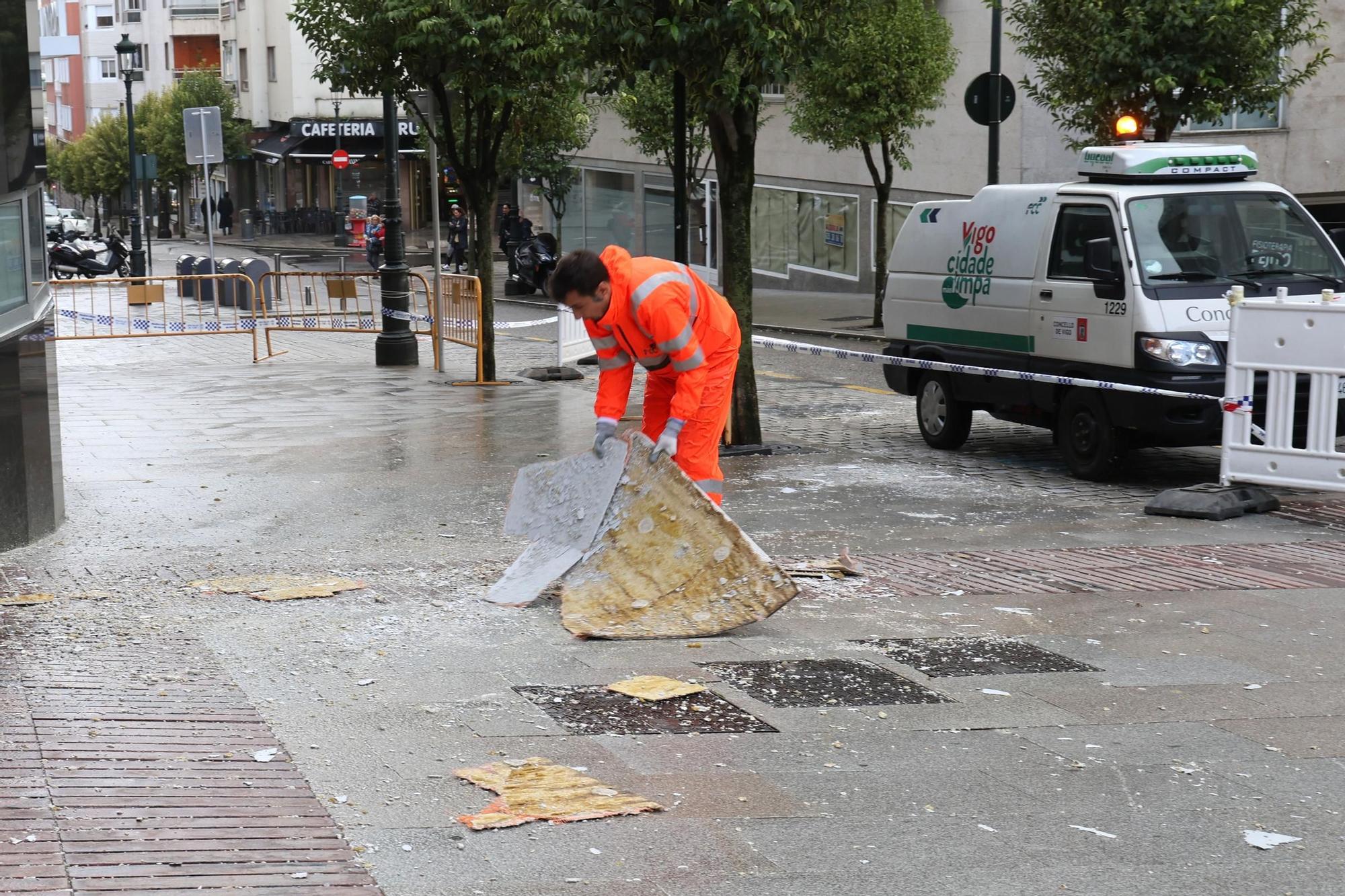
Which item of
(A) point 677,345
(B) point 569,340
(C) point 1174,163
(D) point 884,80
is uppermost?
(D) point 884,80

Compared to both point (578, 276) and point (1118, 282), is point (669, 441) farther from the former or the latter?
point (1118, 282)

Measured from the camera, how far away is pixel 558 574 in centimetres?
733

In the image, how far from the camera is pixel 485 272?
1920 cm

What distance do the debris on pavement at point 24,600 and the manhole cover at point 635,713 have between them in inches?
104

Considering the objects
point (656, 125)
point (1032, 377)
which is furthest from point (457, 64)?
point (656, 125)

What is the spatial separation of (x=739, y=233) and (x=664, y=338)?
5771mm

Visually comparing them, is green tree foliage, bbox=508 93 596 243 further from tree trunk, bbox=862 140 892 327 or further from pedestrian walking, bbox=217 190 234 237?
pedestrian walking, bbox=217 190 234 237

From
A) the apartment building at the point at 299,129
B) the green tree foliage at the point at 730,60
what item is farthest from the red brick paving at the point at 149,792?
the apartment building at the point at 299,129

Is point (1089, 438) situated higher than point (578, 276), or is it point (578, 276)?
point (578, 276)

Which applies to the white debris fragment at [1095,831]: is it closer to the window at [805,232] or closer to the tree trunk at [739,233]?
the tree trunk at [739,233]

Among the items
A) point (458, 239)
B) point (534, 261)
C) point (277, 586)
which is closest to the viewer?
point (277, 586)

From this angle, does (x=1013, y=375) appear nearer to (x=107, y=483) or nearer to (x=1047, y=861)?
(x=107, y=483)

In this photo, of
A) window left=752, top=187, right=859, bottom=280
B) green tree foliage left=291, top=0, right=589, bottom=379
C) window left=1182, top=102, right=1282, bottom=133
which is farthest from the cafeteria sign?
green tree foliage left=291, top=0, right=589, bottom=379

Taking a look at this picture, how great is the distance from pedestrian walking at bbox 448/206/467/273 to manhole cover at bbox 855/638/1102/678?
35280 mm
